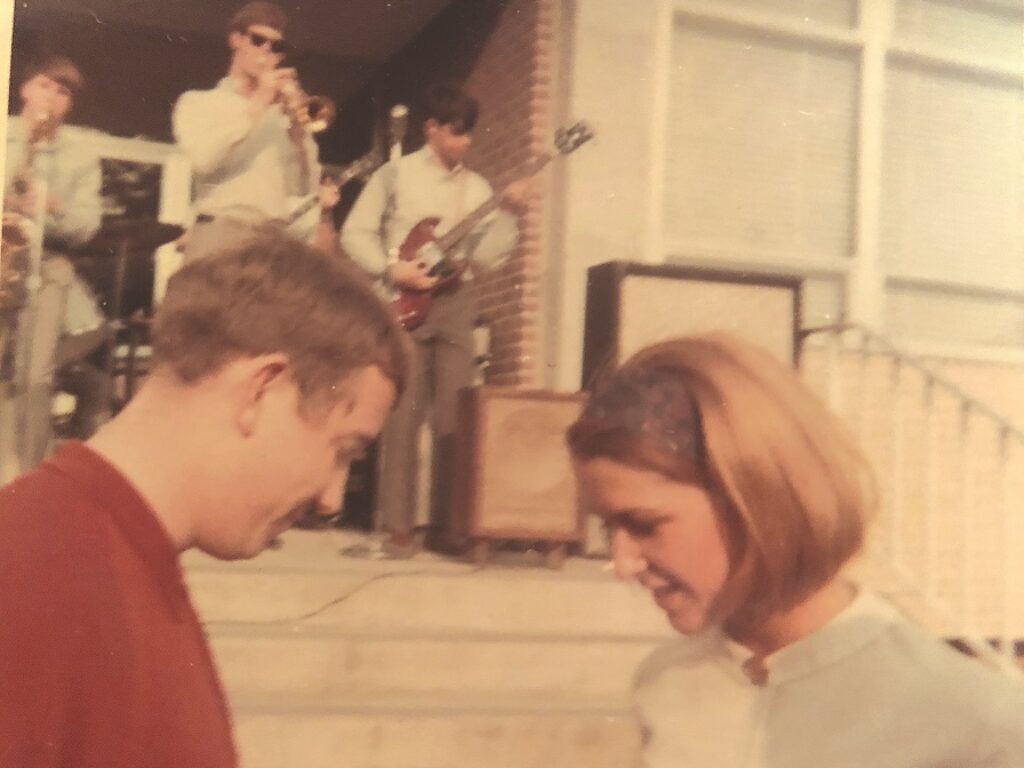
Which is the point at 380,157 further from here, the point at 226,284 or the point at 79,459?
the point at 79,459

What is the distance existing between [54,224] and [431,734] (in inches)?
40.0

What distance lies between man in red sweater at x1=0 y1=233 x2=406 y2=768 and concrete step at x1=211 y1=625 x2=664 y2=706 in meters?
0.99

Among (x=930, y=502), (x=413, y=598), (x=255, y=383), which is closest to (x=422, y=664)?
(x=413, y=598)

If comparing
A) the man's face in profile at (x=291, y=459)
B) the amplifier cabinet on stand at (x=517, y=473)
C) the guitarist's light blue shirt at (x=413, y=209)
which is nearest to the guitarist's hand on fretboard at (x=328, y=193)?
the guitarist's light blue shirt at (x=413, y=209)

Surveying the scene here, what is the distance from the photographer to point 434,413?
2.70 metres

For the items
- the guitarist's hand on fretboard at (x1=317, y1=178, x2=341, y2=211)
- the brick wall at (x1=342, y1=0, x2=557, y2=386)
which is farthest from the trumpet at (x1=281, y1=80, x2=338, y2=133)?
the brick wall at (x1=342, y1=0, x2=557, y2=386)

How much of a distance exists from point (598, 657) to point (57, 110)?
1.33m

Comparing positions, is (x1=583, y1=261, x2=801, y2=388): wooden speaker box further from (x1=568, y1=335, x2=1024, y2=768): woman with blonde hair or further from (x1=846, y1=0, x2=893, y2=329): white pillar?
(x1=568, y1=335, x2=1024, y2=768): woman with blonde hair

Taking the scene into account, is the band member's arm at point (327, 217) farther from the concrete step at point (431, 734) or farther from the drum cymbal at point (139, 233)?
the concrete step at point (431, 734)

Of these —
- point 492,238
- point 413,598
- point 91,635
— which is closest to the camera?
point 91,635

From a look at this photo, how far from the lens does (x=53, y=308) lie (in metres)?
1.40

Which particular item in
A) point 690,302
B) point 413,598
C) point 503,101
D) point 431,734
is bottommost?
point 431,734

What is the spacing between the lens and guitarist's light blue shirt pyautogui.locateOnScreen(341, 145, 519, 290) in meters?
2.37

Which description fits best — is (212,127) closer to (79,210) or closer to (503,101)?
(79,210)
